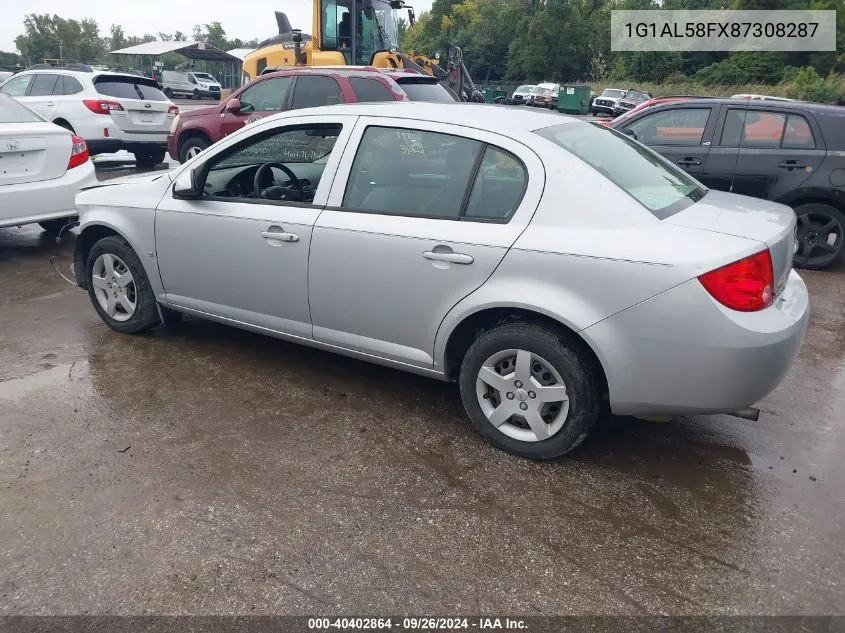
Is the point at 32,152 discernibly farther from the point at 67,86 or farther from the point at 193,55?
the point at 193,55

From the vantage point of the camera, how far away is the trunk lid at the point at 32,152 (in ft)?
20.7

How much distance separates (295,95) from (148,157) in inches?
164

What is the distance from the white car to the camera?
6297 mm

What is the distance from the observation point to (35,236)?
7.80 meters

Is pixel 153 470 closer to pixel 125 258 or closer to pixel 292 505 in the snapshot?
pixel 292 505

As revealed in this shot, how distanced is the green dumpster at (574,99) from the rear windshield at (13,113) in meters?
36.1

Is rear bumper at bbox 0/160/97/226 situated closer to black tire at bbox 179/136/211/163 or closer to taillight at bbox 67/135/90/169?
taillight at bbox 67/135/90/169

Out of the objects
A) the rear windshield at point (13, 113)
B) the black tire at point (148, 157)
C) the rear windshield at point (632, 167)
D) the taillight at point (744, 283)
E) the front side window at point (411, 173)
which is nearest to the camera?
the taillight at point (744, 283)

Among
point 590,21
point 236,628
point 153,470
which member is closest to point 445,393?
point 153,470

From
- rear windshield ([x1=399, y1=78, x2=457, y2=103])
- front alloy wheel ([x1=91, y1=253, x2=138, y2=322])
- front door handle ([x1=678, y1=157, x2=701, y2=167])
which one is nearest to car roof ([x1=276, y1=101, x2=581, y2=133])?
front alloy wheel ([x1=91, y1=253, x2=138, y2=322])

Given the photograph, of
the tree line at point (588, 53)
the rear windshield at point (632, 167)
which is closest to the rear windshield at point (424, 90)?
the rear windshield at point (632, 167)

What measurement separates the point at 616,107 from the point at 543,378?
34012mm

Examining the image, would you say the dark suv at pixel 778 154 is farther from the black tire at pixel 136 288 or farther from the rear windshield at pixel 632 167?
the black tire at pixel 136 288

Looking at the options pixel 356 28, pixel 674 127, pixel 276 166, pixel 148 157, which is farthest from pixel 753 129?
pixel 148 157
